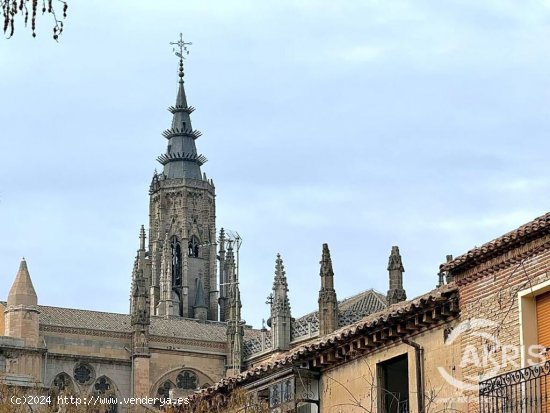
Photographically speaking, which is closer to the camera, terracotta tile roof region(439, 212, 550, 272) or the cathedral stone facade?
terracotta tile roof region(439, 212, 550, 272)

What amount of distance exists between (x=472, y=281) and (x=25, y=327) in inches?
1657

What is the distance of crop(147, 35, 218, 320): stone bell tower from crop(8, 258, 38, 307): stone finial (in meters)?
26.5

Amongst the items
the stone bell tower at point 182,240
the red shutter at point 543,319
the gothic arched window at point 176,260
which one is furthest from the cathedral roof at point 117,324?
the red shutter at point 543,319

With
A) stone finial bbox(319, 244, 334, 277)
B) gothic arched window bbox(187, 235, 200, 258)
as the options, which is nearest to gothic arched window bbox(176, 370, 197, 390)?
stone finial bbox(319, 244, 334, 277)

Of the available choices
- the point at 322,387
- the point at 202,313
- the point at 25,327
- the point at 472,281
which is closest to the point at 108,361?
the point at 25,327

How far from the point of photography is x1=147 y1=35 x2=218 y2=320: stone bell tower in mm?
86625

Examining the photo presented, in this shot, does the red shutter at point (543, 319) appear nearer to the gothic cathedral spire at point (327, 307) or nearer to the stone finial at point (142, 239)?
the gothic cathedral spire at point (327, 307)

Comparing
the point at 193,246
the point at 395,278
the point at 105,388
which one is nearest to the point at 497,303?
the point at 395,278

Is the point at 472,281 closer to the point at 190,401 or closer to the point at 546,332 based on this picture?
the point at 546,332

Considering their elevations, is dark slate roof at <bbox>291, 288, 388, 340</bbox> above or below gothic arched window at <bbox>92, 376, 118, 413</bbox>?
above

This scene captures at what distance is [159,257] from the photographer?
8838 centimetres

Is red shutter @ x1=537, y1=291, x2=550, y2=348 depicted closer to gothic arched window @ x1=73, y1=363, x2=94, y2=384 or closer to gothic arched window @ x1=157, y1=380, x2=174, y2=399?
gothic arched window @ x1=73, y1=363, x2=94, y2=384

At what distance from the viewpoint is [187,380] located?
6384cm

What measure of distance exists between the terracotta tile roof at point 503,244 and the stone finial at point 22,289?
4114cm
